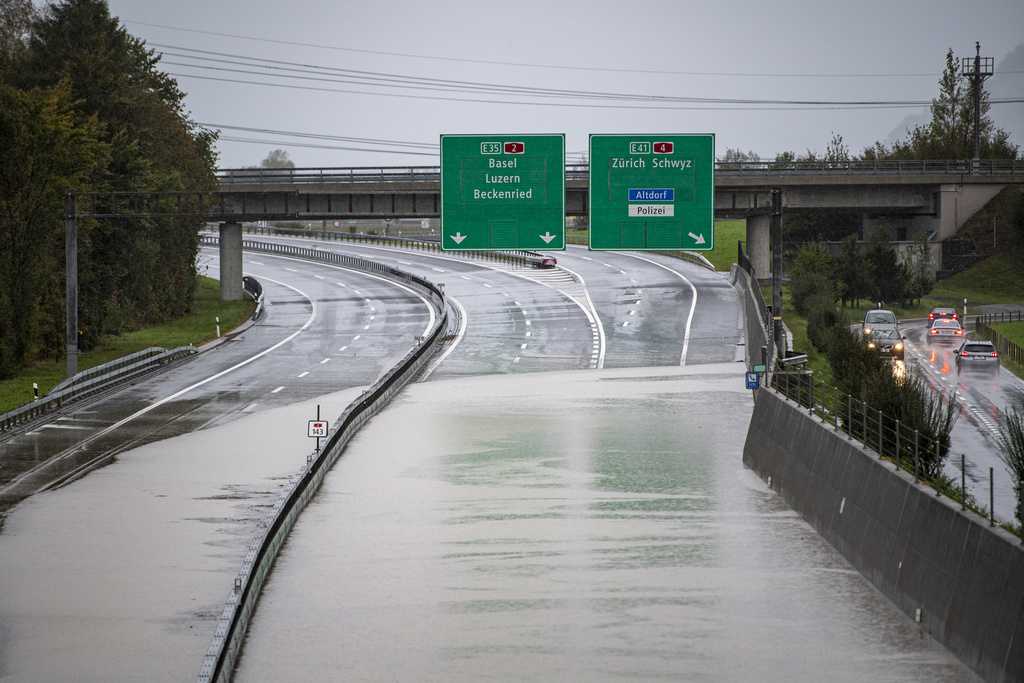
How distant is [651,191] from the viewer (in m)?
40.8

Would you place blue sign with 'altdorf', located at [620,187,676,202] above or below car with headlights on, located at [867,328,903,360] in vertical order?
above

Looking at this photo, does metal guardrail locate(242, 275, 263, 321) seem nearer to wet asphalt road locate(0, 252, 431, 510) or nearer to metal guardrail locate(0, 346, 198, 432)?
wet asphalt road locate(0, 252, 431, 510)

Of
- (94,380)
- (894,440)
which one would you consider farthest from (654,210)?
(94,380)

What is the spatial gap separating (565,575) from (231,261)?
58.9 metres

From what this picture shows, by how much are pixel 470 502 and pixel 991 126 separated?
110810mm

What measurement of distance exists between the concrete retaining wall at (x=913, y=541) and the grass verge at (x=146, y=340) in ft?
88.6

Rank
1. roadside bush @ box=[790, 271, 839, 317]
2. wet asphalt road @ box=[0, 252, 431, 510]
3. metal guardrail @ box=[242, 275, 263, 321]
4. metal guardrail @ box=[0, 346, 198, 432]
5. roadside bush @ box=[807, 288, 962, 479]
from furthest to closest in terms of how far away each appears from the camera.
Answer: metal guardrail @ box=[242, 275, 263, 321]
roadside bush @ box=[790, 271, 839, 317]
metal guardrail @ box=[0, 346, 198, 432]
wet asphalt road @ box=[0, 252, 431, 510]
roadside bush @ box=[807, 288, 962, 479]

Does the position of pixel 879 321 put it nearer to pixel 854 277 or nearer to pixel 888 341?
pixel 888 341

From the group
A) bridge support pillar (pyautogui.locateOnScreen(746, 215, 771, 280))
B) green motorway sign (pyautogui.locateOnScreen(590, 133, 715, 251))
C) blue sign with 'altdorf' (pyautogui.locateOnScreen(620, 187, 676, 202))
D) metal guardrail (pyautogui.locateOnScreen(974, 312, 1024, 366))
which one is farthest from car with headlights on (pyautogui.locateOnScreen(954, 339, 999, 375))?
bridge support pillar (pyautogui.locateOnScreen(746, 215, 771, 280))

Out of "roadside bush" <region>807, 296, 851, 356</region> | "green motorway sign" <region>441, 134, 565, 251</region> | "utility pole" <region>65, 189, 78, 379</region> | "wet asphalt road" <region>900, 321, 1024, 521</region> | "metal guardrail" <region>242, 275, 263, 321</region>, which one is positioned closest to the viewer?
"wet asphalt road" <region>900, 321, 1024, 521</region>

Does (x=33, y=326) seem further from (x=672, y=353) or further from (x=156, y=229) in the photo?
(x=672, y=353)

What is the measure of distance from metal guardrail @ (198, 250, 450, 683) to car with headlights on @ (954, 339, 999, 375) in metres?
23.6

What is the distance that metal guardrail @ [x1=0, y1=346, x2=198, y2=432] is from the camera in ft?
124

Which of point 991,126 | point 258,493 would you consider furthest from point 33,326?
point 991,126
